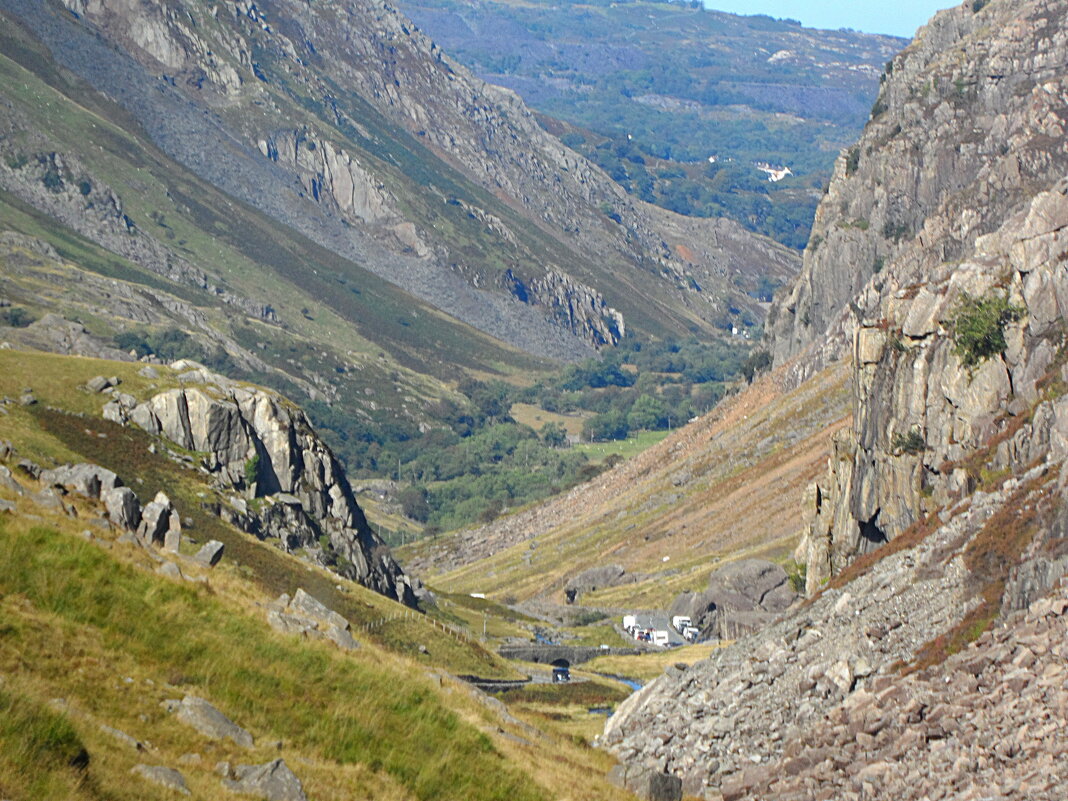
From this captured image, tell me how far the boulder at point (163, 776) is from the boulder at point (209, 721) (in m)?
2.83

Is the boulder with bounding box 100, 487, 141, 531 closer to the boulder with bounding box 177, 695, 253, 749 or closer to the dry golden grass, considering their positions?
the boulder with bounding box 177, 695, 253, 749

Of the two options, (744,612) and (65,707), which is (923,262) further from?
(65,707)

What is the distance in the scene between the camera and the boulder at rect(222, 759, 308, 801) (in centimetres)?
2383

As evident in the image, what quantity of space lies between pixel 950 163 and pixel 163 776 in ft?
567

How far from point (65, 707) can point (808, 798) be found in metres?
17.2

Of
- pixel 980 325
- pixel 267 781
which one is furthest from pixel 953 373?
pixel 267 781

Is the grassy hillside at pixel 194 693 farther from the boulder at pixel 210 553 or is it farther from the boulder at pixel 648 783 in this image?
the boulder at pixel 210 553

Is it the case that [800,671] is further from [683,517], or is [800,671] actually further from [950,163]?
[950,163]

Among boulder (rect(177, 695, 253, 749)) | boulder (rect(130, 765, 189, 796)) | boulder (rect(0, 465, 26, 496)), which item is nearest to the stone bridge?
boulder (rect(0, 465, 26, 496))

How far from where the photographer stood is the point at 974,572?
45.5m

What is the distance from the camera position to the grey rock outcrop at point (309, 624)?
3281 centimetres

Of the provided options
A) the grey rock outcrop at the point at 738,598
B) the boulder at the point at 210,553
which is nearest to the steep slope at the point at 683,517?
the grey rock outcrop at the point at 738,598

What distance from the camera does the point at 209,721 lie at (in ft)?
85.7

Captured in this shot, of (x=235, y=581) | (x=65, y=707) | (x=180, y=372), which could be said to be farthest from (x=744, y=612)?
(x=65, y=707)
